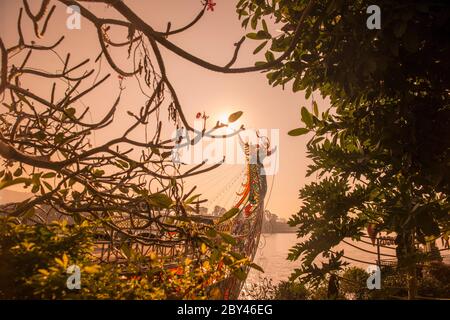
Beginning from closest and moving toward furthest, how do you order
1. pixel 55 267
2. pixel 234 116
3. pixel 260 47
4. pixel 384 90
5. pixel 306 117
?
pixel 55 267
pixel 234 116
pixel 384 90
pixel 306 117
pixel 260 47

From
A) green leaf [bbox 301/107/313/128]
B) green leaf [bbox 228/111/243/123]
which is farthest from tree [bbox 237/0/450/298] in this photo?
green leaf [bbox 228/111/243/123]

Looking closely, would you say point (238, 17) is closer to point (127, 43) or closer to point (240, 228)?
point (127, 43)

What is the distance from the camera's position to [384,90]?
205 centimetres

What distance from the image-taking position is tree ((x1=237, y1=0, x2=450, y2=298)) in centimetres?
177

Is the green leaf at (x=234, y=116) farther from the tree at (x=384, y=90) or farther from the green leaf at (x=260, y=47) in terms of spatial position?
the green leaf at (x=260, y=47)

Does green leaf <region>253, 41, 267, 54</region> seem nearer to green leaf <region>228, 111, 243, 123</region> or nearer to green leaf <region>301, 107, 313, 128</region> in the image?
green leaf <region>301, 107, 313, 128</region>

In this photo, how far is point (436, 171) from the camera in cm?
173

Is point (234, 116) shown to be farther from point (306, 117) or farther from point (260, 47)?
point (260, 47)

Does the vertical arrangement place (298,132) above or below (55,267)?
above

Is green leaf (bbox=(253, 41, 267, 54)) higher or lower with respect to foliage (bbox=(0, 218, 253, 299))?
higher

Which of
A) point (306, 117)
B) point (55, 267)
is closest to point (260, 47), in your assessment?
point (306, 117)

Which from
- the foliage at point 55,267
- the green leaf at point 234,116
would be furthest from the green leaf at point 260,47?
the foliage at point 55,267

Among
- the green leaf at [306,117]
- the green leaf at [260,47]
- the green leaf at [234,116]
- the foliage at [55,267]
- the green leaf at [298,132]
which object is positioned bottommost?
the foliage at [55,267]

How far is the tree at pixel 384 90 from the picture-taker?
5.80 feet
